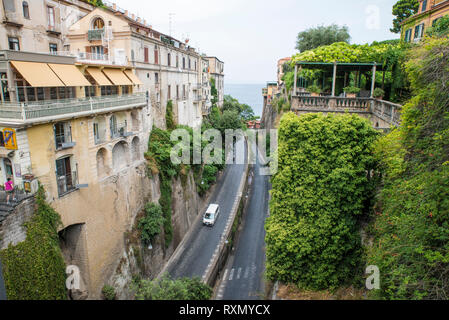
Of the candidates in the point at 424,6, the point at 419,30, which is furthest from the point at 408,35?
the point at 424,6

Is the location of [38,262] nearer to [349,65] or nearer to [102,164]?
[102,164]

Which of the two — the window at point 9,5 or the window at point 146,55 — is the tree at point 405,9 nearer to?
the window at point 146,55

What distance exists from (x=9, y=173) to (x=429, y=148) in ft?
58.5

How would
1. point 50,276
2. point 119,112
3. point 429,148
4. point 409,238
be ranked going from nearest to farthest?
point 409,238 → point 429,148 → point 50,276 → point 119,112

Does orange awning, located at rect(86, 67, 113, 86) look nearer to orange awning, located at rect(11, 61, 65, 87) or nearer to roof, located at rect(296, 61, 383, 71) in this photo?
orange awning, located at rect(11, 61, 65, 87)

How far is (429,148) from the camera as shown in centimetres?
931

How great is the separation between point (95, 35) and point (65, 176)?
12.9 m

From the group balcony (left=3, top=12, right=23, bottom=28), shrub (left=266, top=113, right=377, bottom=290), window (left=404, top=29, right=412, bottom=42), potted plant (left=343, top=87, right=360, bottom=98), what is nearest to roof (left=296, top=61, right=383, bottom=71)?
potted plant (left=343, top=87, right=360, bottom=98)

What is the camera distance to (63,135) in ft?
54.9

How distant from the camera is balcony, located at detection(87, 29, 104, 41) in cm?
2335

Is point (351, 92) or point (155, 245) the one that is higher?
point (351, 92)
